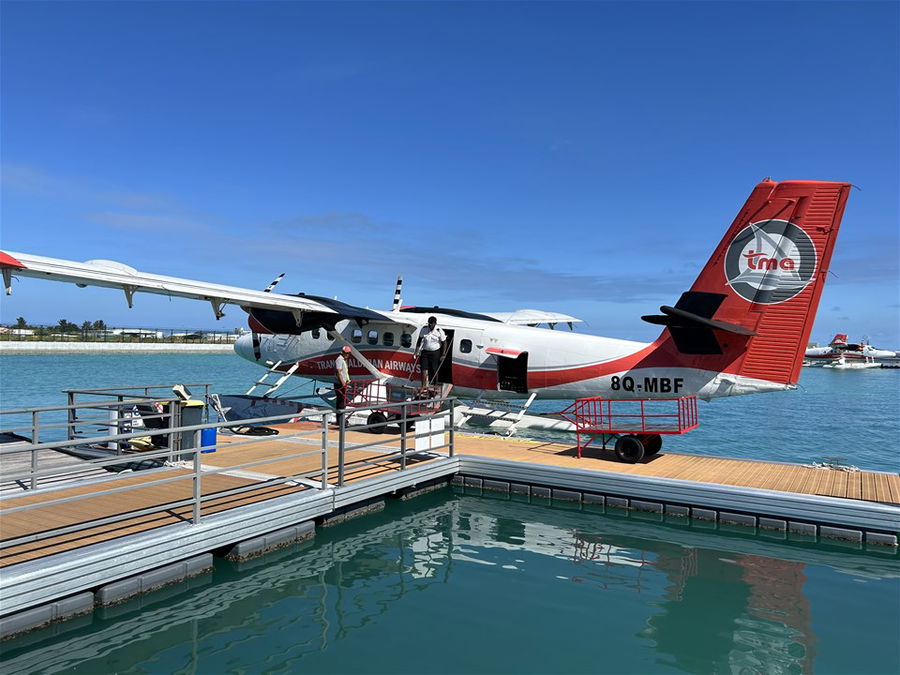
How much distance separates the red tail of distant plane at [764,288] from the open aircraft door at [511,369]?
13.0ft

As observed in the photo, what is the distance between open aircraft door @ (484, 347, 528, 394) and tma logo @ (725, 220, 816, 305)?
5264mm

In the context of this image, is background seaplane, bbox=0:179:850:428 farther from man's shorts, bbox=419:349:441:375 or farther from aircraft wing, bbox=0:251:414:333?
man's shorts, bbox=419:349:441:375

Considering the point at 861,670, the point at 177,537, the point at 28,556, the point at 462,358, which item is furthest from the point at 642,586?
the point at 462,358

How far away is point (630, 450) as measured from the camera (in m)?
11.7

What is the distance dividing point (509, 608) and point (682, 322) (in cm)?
750

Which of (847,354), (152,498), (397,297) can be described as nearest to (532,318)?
(397,297)

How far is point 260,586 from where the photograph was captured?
7043mm

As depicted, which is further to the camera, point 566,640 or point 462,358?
point 462,358

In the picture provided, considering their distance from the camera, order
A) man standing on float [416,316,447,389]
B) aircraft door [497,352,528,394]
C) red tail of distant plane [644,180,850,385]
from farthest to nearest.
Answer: man standing on float [416,316,447,389]
aircraft door [497,352,528,394]
red tail of distant plane [644,180,850,385]

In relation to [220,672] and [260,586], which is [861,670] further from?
[260,586]

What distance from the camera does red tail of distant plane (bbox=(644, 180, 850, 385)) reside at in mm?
10852

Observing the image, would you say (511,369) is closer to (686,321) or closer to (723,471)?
(686,321)

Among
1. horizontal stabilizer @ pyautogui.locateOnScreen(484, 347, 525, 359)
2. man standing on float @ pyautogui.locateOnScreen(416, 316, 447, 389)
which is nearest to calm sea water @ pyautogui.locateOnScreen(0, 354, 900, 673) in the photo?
horizontal stabilizer @ pyautogui.locateOnScreen(484, 347, 525, 359)

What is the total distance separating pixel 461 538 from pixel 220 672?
174 inches
